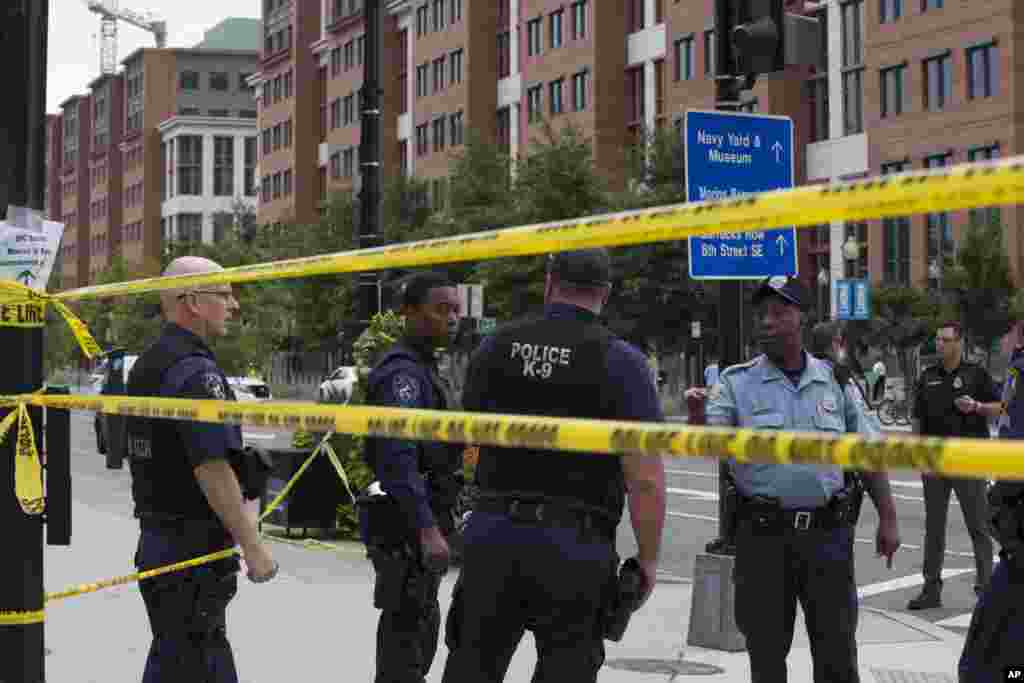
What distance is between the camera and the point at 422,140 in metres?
85.2

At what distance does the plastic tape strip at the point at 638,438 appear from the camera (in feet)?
9.96

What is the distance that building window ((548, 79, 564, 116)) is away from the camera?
71250mm

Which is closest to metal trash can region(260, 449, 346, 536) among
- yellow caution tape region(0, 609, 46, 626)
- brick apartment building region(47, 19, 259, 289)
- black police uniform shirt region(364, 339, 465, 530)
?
black police uniform shirt region(364, 339, 465, 530)

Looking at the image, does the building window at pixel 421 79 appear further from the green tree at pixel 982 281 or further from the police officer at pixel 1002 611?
the police officer at pixel 1002 611

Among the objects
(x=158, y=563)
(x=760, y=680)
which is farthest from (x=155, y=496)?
(x=760, y=680)

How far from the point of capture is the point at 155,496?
5.81 m

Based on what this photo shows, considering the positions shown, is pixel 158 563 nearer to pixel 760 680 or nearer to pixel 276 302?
pixel 760 680

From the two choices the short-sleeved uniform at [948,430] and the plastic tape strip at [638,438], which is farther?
the short-sleeved uniform at [948,430]

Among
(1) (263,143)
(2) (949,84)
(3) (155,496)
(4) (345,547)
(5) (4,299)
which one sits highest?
(1) (263,143)

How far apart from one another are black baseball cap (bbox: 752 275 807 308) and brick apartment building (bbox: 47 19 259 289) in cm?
12790

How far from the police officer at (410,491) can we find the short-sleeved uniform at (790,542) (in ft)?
3.59

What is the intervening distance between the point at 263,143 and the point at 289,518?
326 ft

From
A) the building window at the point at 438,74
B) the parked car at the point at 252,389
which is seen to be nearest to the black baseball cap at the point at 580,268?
the parked car at the point at 252,389

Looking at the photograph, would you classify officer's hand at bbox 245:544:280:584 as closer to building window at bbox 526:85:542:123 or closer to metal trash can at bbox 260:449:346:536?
metal trash can at bbox 260:449:346:536
